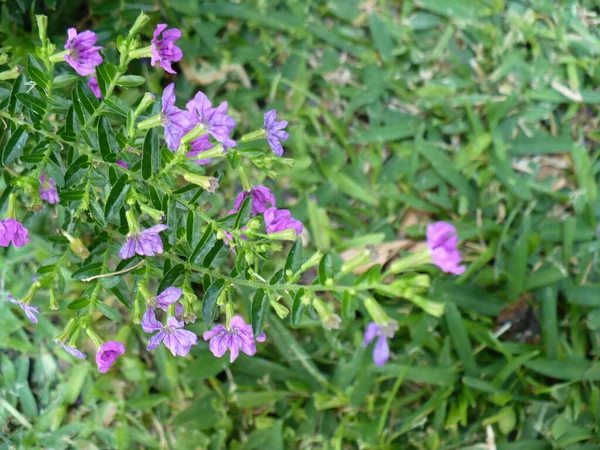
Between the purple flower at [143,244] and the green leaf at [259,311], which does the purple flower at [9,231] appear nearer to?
the purple flower at [143,244]

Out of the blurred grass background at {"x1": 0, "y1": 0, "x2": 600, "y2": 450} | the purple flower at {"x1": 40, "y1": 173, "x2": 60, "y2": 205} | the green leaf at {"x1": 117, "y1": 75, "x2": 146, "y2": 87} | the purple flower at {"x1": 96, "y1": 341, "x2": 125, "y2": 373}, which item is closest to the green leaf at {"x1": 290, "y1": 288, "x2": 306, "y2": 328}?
the purple flower at {"x1": 96, "y1": 341, "x2": 125, "y2": 373}

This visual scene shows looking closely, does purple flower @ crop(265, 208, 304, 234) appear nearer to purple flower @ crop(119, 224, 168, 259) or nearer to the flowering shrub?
the flowering shrub

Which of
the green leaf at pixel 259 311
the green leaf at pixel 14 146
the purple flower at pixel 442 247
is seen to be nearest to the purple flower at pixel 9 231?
the green leaf at pixel 14 146

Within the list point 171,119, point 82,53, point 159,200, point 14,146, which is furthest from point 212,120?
point 14,146

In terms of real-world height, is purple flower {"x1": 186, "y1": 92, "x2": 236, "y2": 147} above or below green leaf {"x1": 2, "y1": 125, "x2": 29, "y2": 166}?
above

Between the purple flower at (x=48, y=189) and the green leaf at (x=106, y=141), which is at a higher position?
the green leaf at (x=106, y=141)

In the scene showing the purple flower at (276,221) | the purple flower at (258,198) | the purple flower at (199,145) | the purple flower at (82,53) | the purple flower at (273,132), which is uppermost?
the purple flower at (82,53)

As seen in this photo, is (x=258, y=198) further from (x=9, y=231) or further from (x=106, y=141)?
(x=9, y=231)
